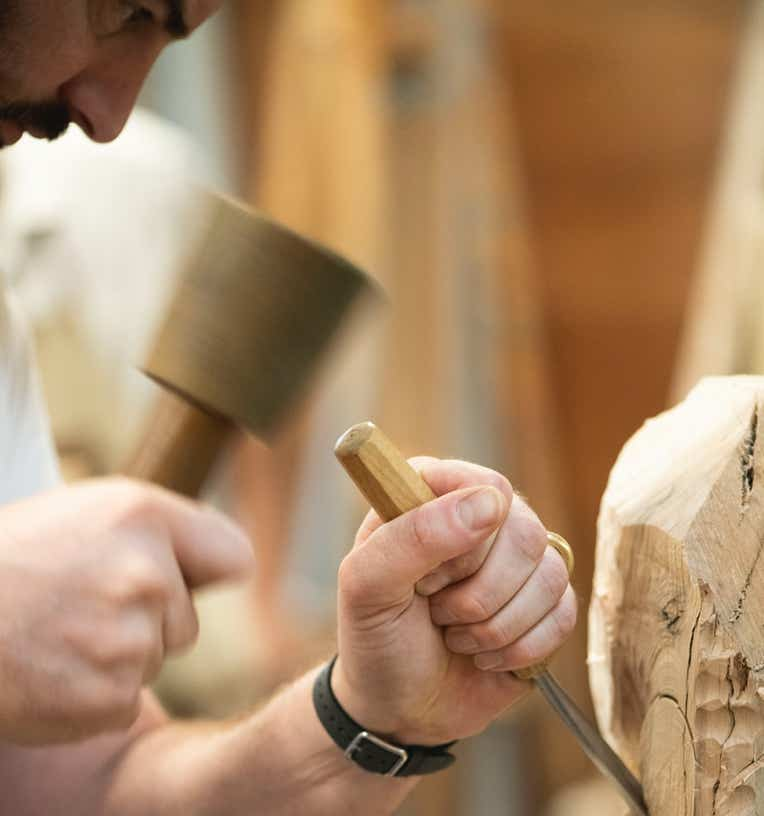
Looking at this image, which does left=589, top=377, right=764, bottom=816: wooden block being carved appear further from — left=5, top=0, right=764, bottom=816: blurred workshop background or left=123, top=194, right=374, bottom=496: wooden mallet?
left=5, top=0, right=764, bottom=816: blurred workshop background

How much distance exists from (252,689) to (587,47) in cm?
155

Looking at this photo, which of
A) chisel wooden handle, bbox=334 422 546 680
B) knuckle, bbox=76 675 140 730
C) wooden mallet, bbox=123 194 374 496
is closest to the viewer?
chisel wooden handle, bbox=334 422 546 680

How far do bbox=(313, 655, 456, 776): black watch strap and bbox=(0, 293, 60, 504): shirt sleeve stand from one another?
1.20ft

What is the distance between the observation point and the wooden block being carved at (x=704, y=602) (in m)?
0.75

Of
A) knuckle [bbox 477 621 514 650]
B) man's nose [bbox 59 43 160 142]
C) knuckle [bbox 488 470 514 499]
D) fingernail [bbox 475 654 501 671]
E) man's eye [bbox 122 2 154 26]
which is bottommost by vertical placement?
fingernail [bbox 475 654 501 671]

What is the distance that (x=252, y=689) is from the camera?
7.06ft

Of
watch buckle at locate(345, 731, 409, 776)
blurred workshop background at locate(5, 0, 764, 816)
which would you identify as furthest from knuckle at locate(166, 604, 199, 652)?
blurred workshop background at locate(5, 0, 764, 816)

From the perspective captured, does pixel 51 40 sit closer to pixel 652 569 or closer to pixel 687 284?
pixel 652 569

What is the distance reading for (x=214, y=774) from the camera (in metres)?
1.00

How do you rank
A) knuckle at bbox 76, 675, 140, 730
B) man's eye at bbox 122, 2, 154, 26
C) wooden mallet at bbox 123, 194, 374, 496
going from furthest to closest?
1. wooden mallet at bbox 123, 194, 374, 496
2. man's eye at bbox 122, 2, 154, 26
3. knuckle at bbox 76, 675, 140, 730

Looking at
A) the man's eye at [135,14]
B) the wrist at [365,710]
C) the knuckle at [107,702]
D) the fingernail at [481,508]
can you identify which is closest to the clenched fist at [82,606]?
the knuckle at [107,702]

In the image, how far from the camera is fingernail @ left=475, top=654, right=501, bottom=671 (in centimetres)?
80

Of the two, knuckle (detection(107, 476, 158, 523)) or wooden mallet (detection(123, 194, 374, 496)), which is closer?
knuckle (detection(107, 476, 158, 523))

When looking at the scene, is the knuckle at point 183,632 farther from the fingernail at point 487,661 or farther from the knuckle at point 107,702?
the fingernail at point 487,661
